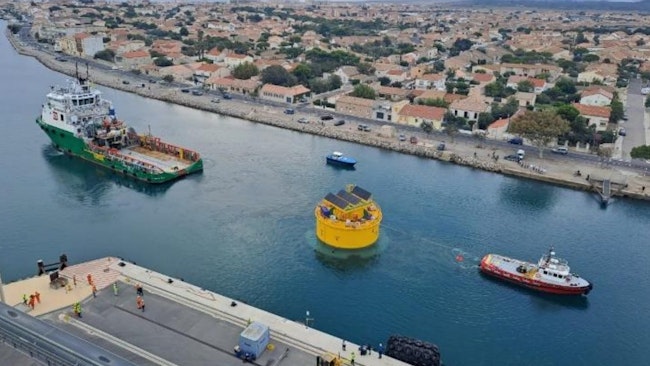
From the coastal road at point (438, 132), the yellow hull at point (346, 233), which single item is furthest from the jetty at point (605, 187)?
the yellow hull at point (346, 233)

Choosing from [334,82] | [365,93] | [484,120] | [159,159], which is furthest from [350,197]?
[334,82]

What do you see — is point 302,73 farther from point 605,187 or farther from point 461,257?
point 461,257

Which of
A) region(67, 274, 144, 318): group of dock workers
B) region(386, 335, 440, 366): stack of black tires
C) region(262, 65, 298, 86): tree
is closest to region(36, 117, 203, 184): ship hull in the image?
region(67, 274, 144, 318): group of dock workers

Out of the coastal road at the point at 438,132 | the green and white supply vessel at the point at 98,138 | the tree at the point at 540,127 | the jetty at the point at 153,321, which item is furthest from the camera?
the coastal road at the point at 438,132

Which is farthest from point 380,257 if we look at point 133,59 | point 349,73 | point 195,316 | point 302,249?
point 133,59

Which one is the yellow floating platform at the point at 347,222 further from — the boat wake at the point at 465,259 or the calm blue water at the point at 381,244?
the boat wake at the point at 465,259

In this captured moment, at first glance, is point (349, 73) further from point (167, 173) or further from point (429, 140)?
point (167, 173)

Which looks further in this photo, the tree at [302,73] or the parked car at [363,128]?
the tree at [302,73]
